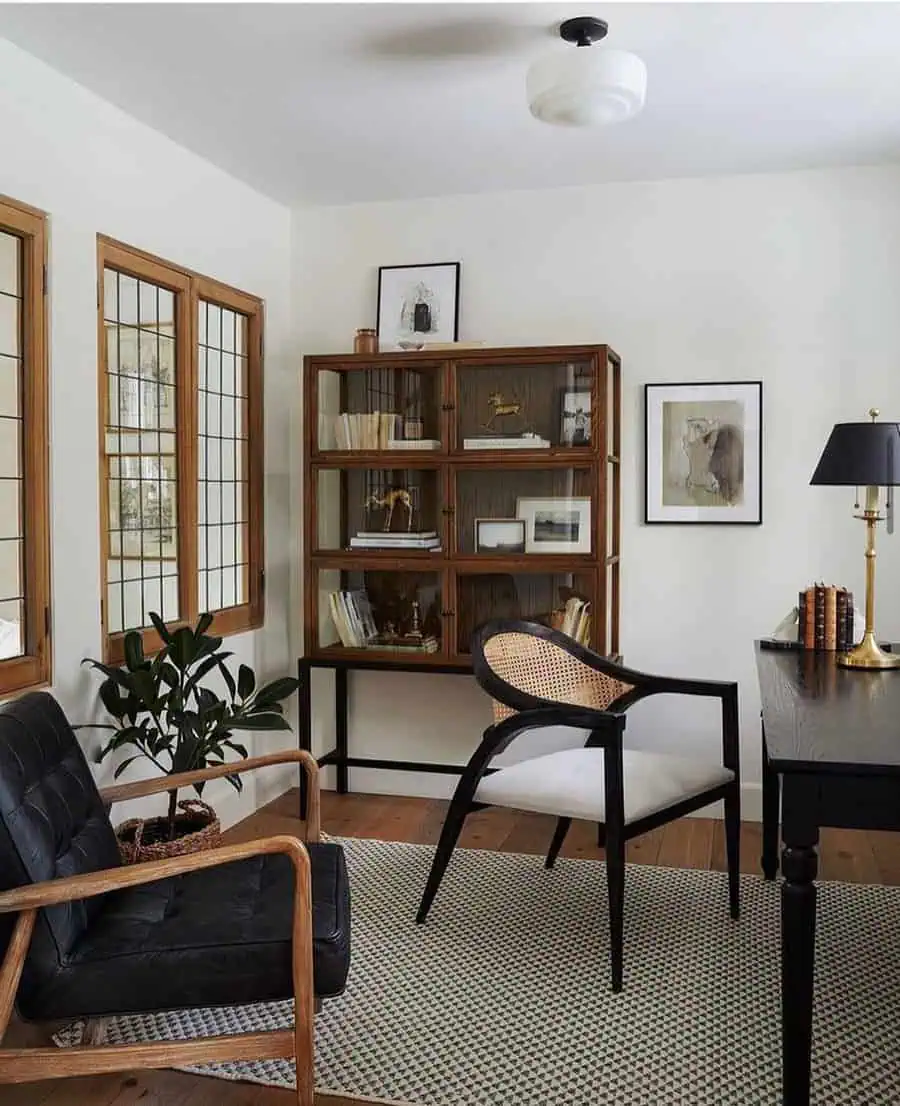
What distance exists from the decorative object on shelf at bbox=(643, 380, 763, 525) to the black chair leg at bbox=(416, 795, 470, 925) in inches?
64.9

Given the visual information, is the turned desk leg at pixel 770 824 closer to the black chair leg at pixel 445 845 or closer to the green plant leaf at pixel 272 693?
the black chair leg at pixel 445 845

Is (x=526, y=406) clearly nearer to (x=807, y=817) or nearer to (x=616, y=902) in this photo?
(x=616, y=902)

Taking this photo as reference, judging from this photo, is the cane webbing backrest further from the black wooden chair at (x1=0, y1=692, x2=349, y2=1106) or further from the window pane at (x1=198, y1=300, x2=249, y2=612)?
the black wooden chair at (x1=0, y1=692, x2=349, y2=1106)

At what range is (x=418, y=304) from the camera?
447cm

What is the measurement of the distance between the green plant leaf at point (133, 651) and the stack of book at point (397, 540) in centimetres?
118

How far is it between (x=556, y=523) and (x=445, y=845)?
1379 millimetres

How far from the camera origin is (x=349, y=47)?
9.56ft

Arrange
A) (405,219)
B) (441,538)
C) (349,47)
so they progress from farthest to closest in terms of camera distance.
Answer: (405,219) < (441,538) < (349,47)

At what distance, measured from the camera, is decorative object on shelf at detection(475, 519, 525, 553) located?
410cm

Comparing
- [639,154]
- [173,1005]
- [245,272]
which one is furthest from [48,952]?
[639,154]

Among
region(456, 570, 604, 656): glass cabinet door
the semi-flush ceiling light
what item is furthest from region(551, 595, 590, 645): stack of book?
the semi-flush ceiling light

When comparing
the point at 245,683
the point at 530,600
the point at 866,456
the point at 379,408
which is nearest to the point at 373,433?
the point at 379,408

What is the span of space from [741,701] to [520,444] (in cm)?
136

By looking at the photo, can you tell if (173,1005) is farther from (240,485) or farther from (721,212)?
(721,212)
